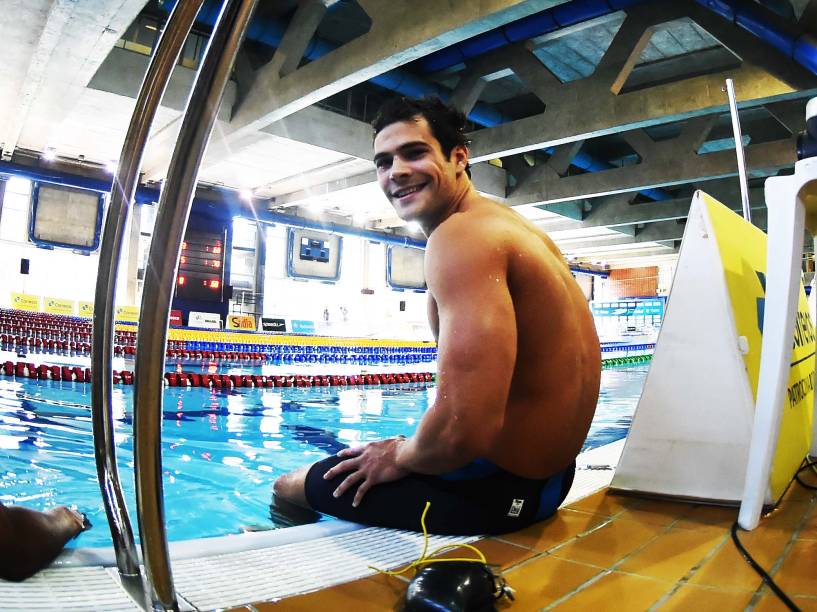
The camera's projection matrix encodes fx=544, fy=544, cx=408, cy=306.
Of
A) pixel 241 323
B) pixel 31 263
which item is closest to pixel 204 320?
pixel 241 323

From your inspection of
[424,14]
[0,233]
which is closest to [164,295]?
[424,14]

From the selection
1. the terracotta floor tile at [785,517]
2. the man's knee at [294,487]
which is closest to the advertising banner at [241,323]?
the man's knee at [294,487]

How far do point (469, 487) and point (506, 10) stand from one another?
A: 16.3 ft

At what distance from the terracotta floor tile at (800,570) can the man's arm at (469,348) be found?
0.69 meters

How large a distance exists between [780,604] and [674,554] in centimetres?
31

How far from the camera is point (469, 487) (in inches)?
60.9

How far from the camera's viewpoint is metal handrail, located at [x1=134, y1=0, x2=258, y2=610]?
0.66m

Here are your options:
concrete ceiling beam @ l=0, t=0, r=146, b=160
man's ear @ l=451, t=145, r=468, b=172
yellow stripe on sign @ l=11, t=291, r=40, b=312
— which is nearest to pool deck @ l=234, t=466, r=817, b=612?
man's ear @ l=451, t=145, r=468, b=172

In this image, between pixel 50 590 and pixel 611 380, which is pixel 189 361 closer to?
pixel 611 380

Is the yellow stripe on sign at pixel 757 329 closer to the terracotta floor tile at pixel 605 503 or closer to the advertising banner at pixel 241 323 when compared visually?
the terracotta floor tile at pixel 605 503

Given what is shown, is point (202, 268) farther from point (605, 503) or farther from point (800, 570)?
point (800, 570)

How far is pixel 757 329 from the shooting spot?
1.96 m

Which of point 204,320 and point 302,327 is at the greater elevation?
point 204,320

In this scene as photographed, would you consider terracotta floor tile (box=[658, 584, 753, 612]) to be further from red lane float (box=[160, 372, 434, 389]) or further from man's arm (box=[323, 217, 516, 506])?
red lane float (box=[160, 372, 434, 389])
